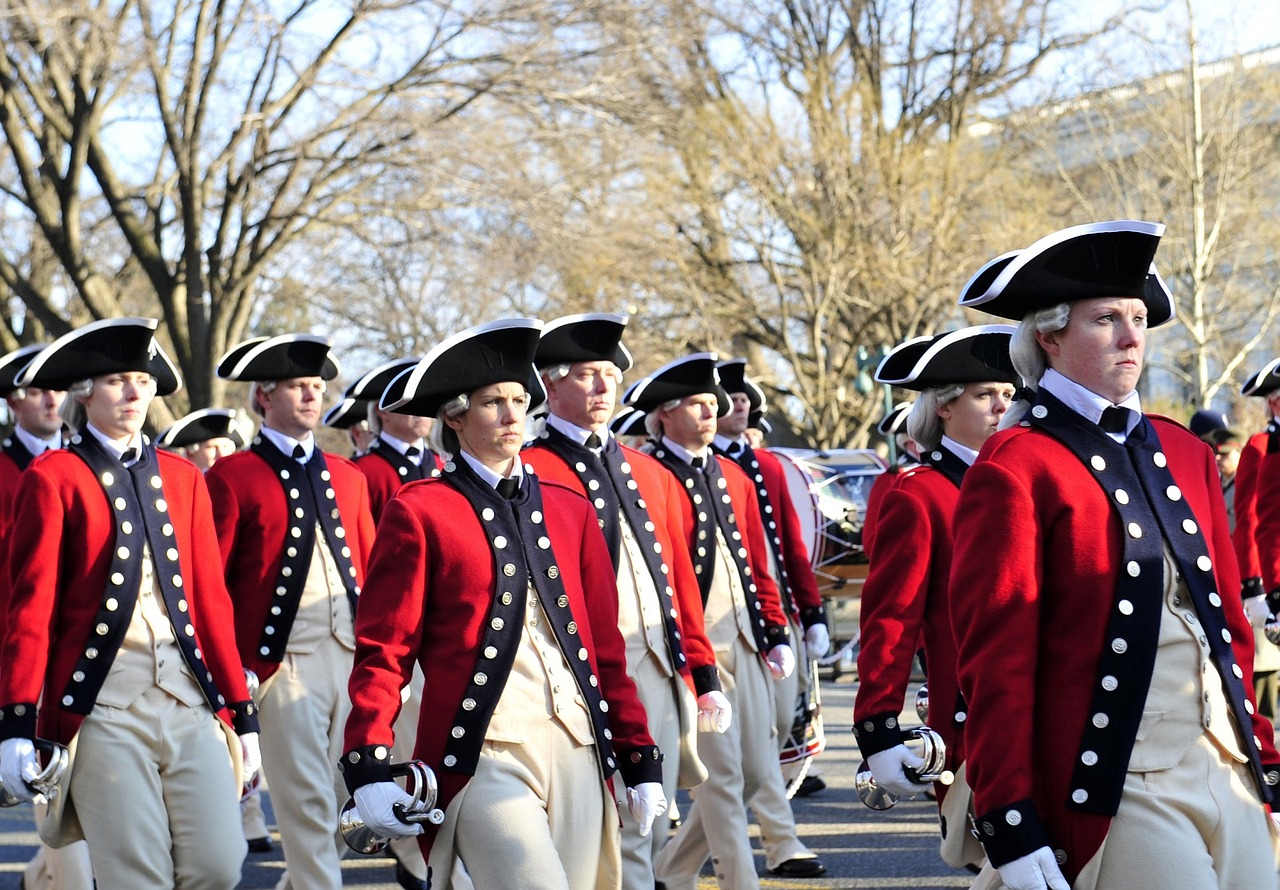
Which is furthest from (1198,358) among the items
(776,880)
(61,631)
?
(61,631)

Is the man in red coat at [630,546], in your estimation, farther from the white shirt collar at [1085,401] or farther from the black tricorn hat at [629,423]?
the black tricorn hat at [629,423]

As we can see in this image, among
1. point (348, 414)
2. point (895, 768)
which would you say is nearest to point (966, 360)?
point (895, 768)

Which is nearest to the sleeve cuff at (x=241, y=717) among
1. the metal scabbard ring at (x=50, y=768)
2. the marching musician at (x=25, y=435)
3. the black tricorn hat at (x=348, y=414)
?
the metal scabbard ring at (x=50, y=768)

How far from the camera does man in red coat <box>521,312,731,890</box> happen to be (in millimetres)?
6352

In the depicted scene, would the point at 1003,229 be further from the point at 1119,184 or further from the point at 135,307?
the point at 135,307

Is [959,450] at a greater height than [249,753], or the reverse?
[959,450]

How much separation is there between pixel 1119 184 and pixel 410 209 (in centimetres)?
1376

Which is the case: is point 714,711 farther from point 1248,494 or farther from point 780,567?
point 1248,494

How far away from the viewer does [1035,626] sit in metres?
3.59

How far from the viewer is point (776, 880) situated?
7.86m

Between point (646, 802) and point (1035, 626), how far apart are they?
138 cm

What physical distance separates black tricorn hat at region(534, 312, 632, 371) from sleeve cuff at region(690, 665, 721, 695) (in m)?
1.18

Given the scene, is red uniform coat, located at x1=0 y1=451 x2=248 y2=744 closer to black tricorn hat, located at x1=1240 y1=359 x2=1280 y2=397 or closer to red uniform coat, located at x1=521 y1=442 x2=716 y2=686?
red uniform coat, located at x1=521 y1=442 x2=716 y2=686

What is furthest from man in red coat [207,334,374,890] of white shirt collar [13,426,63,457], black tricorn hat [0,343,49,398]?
white shirt collar [13,426,63,457]
